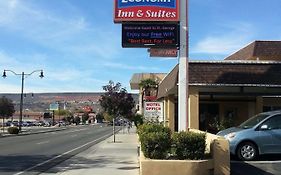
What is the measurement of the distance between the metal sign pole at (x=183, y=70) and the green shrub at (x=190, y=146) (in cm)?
527

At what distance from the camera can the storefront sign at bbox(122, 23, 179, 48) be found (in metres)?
18.1

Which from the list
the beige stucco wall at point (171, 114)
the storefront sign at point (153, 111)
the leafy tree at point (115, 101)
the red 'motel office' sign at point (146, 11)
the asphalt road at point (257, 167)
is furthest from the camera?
the leafy tree at point (115, 101)

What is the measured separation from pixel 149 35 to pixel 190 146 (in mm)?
6520

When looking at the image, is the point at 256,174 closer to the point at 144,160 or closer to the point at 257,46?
the point at 144,160

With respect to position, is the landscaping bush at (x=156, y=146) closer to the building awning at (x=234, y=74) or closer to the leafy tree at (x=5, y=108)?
the building awning at (x=234, y=74)

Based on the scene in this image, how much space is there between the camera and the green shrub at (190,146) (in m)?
12.7

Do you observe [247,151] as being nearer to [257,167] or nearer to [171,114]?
[257,167]

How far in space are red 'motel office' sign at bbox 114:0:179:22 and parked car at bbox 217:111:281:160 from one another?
15.7 feet

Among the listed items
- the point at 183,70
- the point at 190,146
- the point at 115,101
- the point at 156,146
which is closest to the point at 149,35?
the point at 183,70

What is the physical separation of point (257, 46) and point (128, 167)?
65.8 ft

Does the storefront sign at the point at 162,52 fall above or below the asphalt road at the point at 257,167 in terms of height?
above

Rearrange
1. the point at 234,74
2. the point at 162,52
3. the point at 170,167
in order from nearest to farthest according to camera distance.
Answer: the point at 170,167 → the point at 162,52 → the point at 234,74

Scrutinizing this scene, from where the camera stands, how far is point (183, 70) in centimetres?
1781

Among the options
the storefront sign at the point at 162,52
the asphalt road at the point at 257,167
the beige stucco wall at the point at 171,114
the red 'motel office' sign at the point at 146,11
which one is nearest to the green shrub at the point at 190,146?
the asphalt road at the point at 257,167
